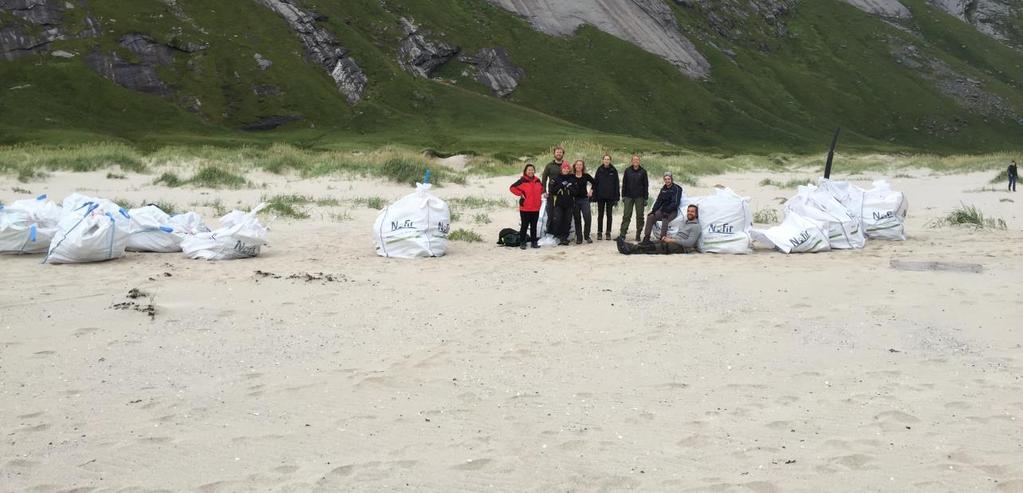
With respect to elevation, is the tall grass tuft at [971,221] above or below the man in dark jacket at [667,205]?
below

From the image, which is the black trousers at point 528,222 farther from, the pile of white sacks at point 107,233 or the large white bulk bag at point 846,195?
the large white bulk bag at point 846,195

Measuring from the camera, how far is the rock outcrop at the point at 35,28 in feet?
242

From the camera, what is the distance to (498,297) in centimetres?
902

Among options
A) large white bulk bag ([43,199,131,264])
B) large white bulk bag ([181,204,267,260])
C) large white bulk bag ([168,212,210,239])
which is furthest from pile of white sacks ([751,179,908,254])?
large white bulk bag ([43,199,131,264])

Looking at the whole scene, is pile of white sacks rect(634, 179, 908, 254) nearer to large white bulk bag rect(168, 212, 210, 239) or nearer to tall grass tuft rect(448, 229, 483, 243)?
tall grass tuft rect(448, 229, 483, 243)

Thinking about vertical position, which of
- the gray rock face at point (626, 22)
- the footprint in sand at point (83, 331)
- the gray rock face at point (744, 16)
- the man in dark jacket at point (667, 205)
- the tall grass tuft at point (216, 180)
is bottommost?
the footprint in sand at point (83, 331)

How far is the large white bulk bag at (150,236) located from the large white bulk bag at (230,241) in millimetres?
313

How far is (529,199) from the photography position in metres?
13.4

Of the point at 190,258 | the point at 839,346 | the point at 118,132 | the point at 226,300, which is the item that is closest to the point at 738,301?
the point at 839,346

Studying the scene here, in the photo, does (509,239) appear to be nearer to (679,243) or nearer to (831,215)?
(679,243)

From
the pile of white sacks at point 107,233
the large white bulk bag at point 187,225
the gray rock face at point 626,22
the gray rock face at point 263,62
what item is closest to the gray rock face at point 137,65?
the gray rock face at point 263,62

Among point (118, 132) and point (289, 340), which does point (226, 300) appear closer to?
point (289, 340)

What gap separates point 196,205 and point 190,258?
24.6 feet

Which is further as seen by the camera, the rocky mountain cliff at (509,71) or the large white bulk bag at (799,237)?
the rocky mountain cliff at (509,71)
